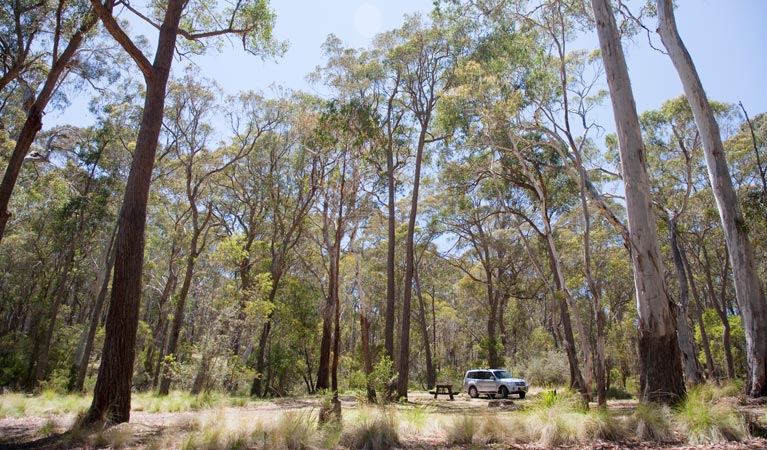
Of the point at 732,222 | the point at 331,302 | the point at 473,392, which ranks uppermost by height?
the point at 732,222

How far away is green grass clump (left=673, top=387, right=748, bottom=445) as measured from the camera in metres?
5.59

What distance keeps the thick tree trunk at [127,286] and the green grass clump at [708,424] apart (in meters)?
8.02

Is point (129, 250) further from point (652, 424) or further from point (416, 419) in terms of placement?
point (652, 424)

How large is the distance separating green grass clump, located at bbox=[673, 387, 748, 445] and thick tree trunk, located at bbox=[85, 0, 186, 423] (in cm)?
802

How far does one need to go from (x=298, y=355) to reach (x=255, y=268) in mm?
5052

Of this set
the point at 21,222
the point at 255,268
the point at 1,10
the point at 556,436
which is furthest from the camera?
the point at 21,222

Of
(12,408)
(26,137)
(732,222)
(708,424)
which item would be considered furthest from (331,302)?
(732,222)

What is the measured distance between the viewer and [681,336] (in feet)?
44.9

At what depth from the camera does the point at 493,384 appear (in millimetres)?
20266

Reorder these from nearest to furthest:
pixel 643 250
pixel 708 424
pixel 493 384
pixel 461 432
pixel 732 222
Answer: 1. pixel 708 424
2. pixel 461 432
3. pixel 643 250
4. pixel 732 222
5. pixel 493 384

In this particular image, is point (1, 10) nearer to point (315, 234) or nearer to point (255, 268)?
point (255, 268)

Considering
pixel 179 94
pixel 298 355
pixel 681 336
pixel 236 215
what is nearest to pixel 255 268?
pixel 236 215

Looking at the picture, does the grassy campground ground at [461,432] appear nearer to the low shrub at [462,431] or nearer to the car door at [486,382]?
the low shrub at [462,431]

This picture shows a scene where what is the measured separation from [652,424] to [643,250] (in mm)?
2909
